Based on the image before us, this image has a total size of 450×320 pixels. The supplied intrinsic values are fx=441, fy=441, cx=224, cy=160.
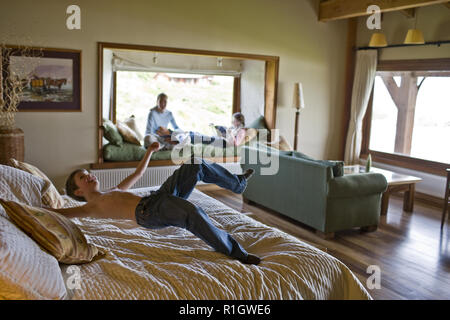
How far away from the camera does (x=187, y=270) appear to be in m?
2.34

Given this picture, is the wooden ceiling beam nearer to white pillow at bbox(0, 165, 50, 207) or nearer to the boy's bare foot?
the boy's bare foot

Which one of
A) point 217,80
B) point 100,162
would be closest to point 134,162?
point 100,162

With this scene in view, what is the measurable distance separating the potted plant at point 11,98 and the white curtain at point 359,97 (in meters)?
5.00

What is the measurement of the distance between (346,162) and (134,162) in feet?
12.2

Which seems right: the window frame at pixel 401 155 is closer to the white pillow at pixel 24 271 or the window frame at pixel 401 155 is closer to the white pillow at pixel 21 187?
the white pillow at pixel 21 187

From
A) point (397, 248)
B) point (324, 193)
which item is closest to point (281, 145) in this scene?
point (324, 193)

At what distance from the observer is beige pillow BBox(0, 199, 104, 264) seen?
87.7 inches

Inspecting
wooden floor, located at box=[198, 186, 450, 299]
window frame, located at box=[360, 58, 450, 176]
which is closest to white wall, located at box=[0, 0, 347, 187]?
window frame, located at box=[360, 58, 450, 176]

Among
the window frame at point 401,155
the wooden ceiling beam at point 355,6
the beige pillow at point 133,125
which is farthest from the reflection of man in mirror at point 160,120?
the window frame at point 401,155

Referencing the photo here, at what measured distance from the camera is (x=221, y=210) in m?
3.49

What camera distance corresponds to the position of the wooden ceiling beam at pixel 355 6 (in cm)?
570

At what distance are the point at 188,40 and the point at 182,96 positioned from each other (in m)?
1.87
